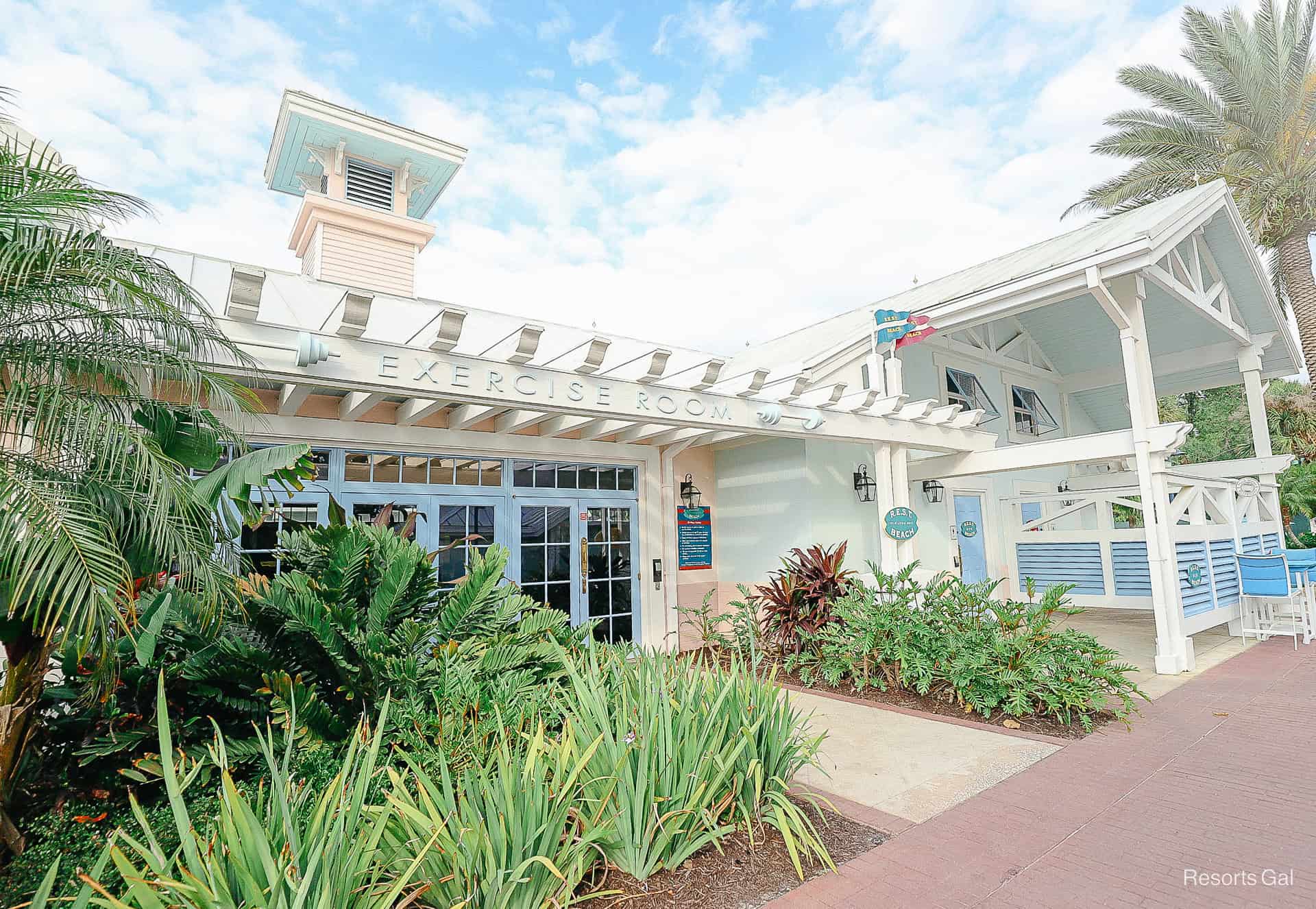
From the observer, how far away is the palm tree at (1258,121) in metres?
12.6

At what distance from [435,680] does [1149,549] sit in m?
7.05

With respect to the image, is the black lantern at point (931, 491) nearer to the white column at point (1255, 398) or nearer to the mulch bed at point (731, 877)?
the white column at point (1255, 398)

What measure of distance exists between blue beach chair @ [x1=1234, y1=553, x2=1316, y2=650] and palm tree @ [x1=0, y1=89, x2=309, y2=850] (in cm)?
1013

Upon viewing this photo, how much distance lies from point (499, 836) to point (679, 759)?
3.13ft

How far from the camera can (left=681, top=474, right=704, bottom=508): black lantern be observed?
8.79 meters

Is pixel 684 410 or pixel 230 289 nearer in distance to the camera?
pixel 230 289

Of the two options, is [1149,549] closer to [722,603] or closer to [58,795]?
[722,603]

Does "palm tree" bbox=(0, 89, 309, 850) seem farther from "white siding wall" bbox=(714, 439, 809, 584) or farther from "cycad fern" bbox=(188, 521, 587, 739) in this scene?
"white siding wall" bbox=(714, 439, 809, 584)

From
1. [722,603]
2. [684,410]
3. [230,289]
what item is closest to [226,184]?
[230,289]

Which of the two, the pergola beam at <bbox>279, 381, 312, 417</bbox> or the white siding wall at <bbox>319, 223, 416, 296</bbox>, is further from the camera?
the white siding wall at <bbox>319, 223, 416, 296</bbox>

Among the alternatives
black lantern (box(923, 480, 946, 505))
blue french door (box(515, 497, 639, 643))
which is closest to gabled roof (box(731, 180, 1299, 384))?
black lantern (box(923, 480, 946, 505))

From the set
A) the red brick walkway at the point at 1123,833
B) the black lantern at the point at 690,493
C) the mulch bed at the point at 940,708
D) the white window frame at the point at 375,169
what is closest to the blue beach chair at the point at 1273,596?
the red brick walkway at the point at 1123,833

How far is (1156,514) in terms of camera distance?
6.70m

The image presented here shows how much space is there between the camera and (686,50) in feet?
31.3
